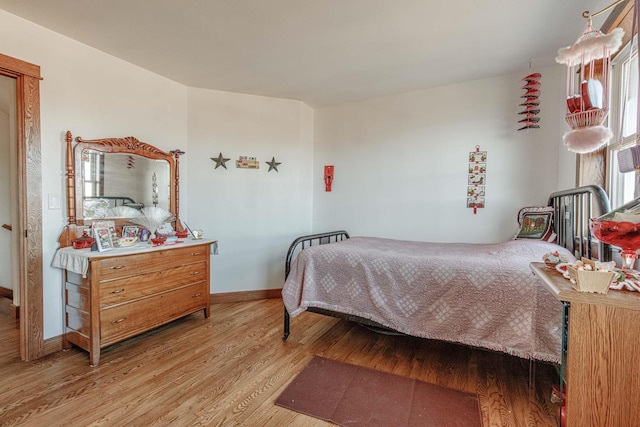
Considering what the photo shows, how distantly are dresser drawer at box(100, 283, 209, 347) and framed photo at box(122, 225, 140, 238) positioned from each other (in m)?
0.63

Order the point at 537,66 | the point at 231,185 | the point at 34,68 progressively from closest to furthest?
Result: the point at 34,68, the point at 537,66, the point at 231,185

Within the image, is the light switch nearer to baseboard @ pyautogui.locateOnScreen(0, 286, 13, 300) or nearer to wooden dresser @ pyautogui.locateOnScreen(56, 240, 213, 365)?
wooden dresser @ pyautogui.locateOnScreen(56, 240, 213, 365)

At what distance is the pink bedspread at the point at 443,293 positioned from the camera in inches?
63.0

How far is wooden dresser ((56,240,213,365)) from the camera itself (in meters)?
2.04

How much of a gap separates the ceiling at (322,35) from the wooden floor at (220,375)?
95.4 inches

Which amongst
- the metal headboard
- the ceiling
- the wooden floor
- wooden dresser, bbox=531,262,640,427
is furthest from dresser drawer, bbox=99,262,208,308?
the metal headboard

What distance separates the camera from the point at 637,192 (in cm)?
124

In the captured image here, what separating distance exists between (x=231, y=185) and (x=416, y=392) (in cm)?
273

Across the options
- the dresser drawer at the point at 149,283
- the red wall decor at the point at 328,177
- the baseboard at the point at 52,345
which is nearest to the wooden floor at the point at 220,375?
the baseboard at the point at 52,345

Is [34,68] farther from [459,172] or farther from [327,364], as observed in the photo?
[459,172]

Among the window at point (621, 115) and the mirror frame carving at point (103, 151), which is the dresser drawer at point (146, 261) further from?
the window at point (621, 115)

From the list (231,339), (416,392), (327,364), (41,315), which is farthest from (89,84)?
(416,392)

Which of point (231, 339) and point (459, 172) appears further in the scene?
point (459, 172)

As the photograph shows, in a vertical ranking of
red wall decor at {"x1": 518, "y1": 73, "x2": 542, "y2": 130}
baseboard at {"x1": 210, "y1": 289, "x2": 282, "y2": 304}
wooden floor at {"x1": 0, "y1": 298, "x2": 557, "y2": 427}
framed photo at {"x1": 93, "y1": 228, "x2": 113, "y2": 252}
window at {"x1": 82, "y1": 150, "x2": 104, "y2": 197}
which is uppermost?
red wall decor at {"x1": 518, "y1": 73, "x2": 542, "y2": 130}
